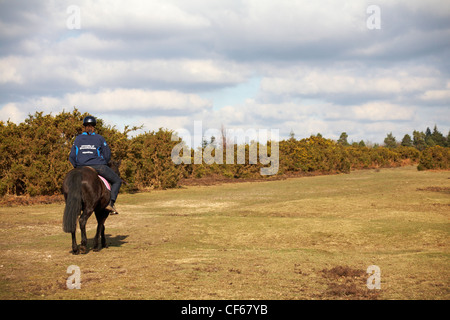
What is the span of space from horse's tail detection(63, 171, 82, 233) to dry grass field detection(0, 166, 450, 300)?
0.63 m

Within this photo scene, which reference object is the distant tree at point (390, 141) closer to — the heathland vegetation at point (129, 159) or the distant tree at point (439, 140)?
the distant tree at point (439, 140)

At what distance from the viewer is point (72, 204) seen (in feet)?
25.1

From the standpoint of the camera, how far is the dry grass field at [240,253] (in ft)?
18.1

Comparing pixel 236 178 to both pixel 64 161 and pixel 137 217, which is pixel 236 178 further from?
pixel 137 217

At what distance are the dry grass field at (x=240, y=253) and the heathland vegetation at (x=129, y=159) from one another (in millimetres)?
2139

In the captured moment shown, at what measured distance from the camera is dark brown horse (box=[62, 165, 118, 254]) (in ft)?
25.0

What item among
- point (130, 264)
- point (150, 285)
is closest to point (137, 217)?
point (130, 264)

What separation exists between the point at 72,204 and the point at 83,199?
1.11ft

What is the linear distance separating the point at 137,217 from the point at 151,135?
11.0m

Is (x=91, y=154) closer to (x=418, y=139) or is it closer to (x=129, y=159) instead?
(x=129, y=159)

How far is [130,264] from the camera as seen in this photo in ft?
23.0

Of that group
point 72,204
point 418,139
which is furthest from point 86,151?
point 418,139

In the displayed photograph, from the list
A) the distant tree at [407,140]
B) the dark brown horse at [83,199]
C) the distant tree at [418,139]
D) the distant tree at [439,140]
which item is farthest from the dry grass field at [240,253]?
the distant tree at [407,140]

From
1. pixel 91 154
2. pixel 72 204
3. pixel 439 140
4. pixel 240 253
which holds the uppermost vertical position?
pixel 439 140
